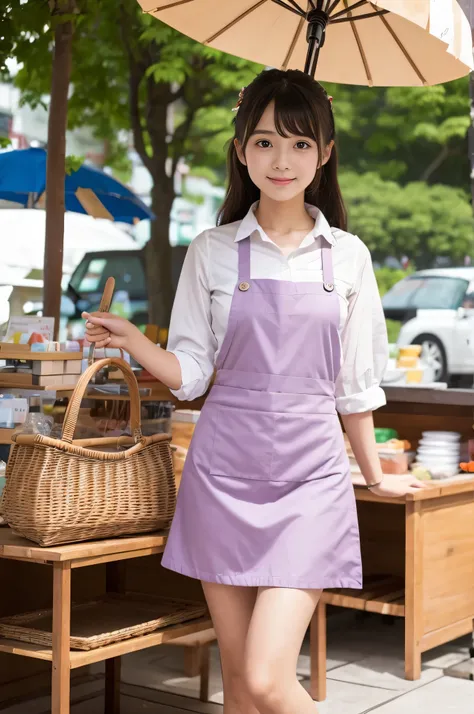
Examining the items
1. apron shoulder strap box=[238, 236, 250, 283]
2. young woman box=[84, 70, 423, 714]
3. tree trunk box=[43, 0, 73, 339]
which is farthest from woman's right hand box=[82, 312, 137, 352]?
tree trunk box=[43, 0, 73, 339]

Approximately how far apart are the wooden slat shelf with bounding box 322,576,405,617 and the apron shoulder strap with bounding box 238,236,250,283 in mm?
1733

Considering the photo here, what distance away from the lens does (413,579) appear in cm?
392

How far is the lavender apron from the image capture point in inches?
102

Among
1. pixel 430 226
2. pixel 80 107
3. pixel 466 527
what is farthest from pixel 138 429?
pixel 430 226

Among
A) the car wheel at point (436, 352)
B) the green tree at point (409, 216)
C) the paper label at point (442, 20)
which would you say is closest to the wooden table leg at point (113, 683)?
the paper label at point (442, 20)

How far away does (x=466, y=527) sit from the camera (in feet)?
14.0

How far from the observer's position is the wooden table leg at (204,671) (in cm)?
361

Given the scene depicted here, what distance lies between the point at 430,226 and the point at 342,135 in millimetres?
1941

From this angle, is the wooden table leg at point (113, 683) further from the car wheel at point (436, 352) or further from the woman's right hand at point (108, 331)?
the car wheel at point (436, 352)

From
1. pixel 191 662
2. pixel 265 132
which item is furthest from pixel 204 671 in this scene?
pixel 265 132

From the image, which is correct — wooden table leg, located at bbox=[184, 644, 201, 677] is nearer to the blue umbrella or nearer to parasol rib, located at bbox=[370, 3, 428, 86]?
parasol rib, located at bbox=[370, 3, 428, 86]

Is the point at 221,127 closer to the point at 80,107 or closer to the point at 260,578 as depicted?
the point at 80,107

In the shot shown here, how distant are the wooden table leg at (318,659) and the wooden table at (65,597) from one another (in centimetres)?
88

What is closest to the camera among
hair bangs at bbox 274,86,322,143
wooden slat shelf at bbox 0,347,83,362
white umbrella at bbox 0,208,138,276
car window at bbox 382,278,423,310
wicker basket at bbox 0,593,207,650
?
hair bangs at bbox 274,86,322,143
